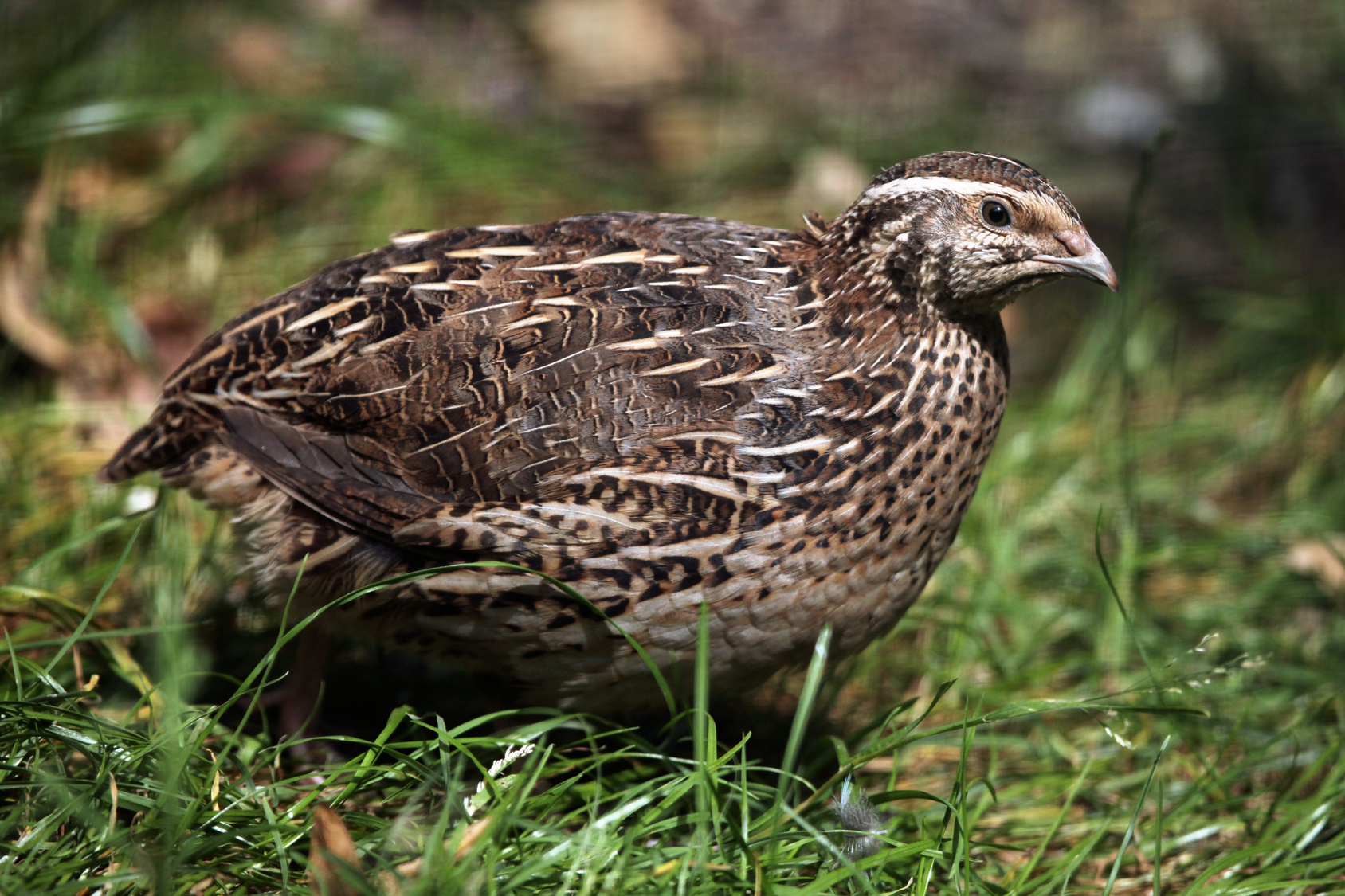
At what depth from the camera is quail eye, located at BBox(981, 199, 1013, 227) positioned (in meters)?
2.97

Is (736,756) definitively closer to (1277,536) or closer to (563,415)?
(563,415)

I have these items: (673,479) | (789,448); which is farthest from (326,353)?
(789,448)

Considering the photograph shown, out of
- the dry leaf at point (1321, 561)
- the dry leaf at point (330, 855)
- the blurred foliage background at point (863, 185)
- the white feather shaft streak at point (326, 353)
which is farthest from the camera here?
the dry leaf at point (1321, 561)

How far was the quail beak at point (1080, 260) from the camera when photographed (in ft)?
9.71

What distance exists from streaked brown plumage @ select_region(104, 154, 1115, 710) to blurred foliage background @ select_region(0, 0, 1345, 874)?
904 mm

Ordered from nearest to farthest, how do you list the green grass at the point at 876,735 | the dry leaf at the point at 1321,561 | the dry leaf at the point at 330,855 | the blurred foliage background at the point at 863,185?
the dry leaf at the point at 330,855, the green grass at the point at 876,735, the blurred foliage background at the point at 863,185, the dry leaf at the point at 1321,561

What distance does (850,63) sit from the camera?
7.27 meters

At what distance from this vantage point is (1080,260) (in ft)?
9.71

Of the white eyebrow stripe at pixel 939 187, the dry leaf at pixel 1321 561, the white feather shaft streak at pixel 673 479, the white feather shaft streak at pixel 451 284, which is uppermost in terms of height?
the white eyebrow stripe at pixel 939 187

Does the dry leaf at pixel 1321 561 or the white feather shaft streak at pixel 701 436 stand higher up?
the white feather shaft streak at pixel 701 436

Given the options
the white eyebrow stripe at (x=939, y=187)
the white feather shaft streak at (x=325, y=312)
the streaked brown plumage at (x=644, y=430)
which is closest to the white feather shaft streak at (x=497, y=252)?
the streaked brown plumage at (x=644, y=430)

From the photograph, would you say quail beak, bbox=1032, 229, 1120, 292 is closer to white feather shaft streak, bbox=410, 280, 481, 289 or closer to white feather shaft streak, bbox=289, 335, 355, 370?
white feather shaft streak, bbox=410, 280, 481, 289

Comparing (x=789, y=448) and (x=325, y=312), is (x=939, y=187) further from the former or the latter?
(x=325, y=312)

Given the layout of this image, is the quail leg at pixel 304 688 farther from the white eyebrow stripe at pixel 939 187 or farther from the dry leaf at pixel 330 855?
the white eyebrow stripe at pixel 939 187
